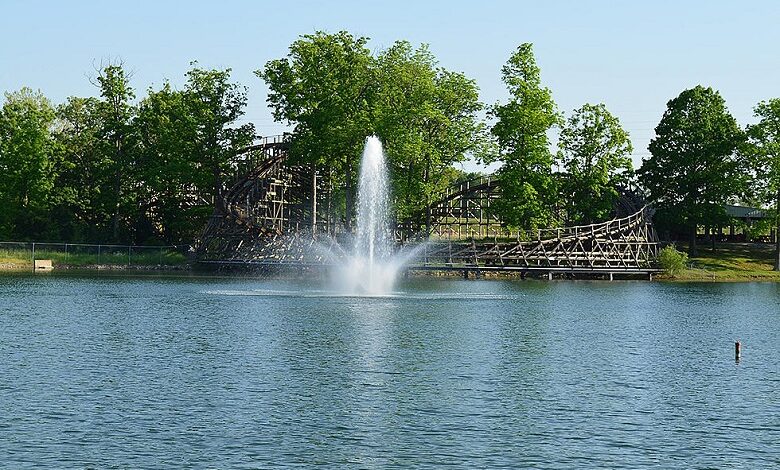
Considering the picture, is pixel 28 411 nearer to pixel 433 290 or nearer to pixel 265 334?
pixel 265 334

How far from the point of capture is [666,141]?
359 ft

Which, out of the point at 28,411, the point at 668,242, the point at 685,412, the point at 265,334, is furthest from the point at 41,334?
the point at 668,242

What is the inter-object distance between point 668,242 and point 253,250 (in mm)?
40665

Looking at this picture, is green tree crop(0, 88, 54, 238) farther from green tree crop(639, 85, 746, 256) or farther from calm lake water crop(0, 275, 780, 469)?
green tree crop(639, 85, 746, 256)

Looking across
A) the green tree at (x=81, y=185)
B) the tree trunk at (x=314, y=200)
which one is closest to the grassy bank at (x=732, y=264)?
the tree trunk at (x=314, y=200)

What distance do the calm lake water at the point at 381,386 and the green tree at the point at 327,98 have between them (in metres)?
41.5

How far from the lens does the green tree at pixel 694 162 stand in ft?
345

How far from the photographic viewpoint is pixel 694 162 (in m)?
107

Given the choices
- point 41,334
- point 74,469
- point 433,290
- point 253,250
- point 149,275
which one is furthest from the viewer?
point 253,250

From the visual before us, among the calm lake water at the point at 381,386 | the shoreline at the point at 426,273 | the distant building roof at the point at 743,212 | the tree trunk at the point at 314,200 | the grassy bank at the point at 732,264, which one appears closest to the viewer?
the calm lake water at the point at 381,386

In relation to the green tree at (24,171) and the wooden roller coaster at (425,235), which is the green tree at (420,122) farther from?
the green tree at (24,171)

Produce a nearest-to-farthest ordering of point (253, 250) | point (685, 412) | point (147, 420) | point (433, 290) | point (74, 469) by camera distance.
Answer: point (74, 469)
point (147, 420)
point (685, 412)
point (433, 290)
point (253, 250)

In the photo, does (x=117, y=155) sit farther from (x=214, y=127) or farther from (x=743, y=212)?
(x=743, y=212)

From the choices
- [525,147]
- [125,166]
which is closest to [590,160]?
[525,147]
